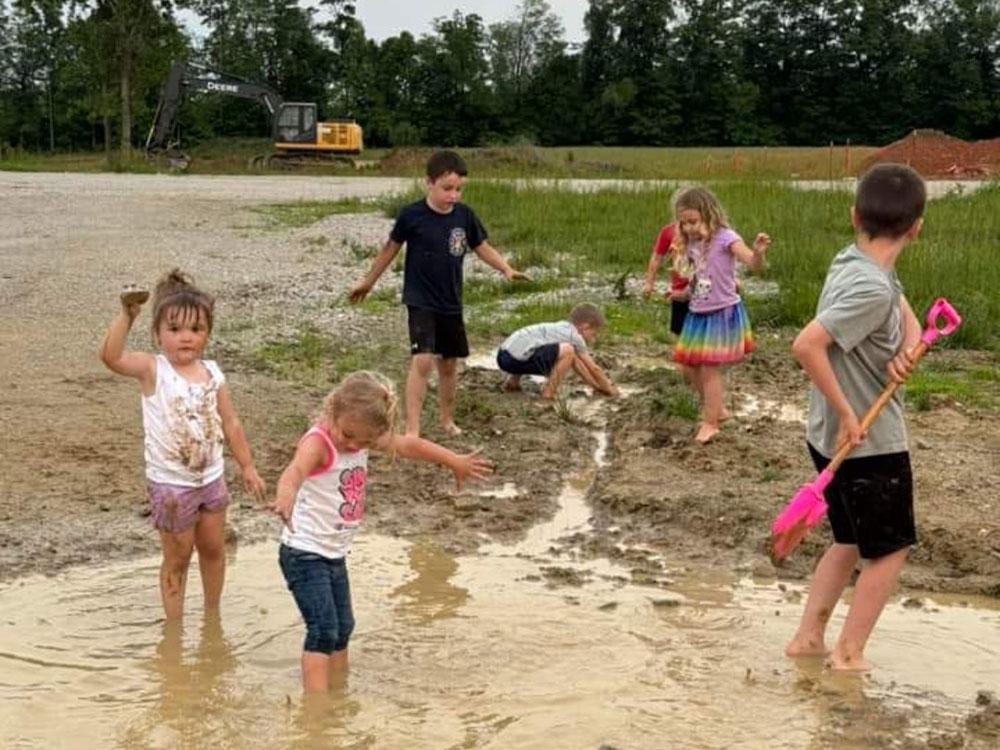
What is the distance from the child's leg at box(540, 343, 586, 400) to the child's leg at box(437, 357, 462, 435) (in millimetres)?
→ 988

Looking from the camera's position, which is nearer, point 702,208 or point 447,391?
point 702,208

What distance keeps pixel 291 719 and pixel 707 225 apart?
15.0ft

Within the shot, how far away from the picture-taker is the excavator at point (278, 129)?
1721 inches

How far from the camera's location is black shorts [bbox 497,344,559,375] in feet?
30.1

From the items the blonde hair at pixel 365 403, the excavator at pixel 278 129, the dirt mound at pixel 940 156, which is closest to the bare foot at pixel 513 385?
the blonde hair at pixel 365 403

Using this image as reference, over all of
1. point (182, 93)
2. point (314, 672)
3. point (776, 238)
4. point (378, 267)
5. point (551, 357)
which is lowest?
point (314, 672)

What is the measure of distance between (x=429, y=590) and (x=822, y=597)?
1.68 metres

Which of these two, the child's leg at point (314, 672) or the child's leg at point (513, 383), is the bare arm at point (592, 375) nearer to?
the child's leg at point (513, 383)

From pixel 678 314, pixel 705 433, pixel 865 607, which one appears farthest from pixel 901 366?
pixel 678 314

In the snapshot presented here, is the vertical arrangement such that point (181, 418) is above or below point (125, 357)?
below

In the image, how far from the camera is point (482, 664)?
5043 mm

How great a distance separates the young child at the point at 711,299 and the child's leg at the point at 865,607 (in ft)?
10.8

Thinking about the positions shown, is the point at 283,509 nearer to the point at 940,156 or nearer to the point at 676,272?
the point at 676,272

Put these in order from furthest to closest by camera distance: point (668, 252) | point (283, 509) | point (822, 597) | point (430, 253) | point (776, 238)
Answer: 1. point (776, 238)
2. point (668, 252)
3. point (430, 253)
4. point (822, 597)
5. point (283, 509)
